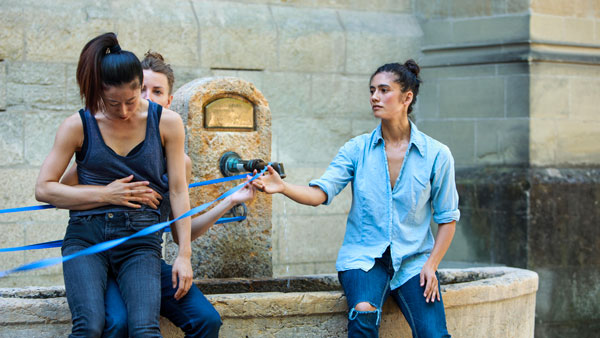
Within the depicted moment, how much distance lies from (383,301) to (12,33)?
3.71m

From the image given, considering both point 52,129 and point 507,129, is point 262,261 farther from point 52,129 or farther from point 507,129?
point 507,129

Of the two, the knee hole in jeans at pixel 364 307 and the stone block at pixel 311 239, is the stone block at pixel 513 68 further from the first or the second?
the knee hole in jeans at pixel 364 307

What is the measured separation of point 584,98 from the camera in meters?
7.11

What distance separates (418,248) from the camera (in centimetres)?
377

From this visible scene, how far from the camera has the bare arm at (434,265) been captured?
12.0 ft

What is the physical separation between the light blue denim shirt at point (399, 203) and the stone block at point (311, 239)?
10.3 feet

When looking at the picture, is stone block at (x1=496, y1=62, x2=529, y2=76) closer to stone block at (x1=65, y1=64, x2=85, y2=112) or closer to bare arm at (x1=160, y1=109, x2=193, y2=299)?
stone block at (x1=65, y1=64, x2=85, y2=112)

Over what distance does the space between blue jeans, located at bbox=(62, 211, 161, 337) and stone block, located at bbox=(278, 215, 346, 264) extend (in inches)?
147

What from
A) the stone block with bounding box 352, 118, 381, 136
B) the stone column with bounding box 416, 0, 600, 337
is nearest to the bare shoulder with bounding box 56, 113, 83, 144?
the stone block with bounding box 352, 118, 381, 136

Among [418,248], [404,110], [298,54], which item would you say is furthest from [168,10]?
[418,248]

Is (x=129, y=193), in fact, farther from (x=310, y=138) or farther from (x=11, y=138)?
(x=310, y=138)

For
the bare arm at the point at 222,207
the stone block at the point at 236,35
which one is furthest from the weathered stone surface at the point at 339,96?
the bare arm at the point at 222,207

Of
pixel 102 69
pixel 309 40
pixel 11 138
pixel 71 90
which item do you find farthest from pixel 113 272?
pixel 309 40

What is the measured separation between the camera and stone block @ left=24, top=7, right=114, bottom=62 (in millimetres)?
6091
